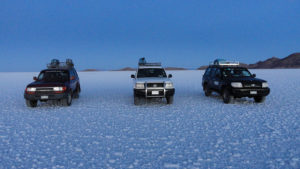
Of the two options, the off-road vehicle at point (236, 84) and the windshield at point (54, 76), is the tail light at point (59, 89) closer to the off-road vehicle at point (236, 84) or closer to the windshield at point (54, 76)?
the windshield at point (54, 76)

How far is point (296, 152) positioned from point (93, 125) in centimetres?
502

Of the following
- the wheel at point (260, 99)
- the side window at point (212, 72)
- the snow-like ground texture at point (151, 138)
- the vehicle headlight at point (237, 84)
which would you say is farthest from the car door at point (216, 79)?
the snow-like ground texture at point (151, 138)

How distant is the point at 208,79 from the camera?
12.2 meters

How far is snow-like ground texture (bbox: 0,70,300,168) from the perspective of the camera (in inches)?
158

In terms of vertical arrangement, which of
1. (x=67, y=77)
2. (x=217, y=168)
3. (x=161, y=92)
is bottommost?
(x=217, y=168)

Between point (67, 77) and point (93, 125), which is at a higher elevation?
point (67, 77)

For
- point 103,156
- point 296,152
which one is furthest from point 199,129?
point 103,156

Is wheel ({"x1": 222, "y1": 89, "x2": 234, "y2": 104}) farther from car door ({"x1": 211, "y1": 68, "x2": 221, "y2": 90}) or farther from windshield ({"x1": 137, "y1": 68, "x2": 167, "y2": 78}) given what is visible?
windshield ({"x1": 137, "y1": 68, "x2": 167, "y2": 78})

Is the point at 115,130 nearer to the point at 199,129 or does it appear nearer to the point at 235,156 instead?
the point at 199,129

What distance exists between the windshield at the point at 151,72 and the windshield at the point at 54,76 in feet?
11.1

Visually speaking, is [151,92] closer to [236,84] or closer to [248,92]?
[236,84]

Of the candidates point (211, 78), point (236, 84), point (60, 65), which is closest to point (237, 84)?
point (236, 84)

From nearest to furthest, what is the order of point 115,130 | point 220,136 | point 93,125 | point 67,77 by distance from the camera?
point 220,136
point 115,130
point 93,125
point 67,77

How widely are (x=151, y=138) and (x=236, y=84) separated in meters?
5.82
